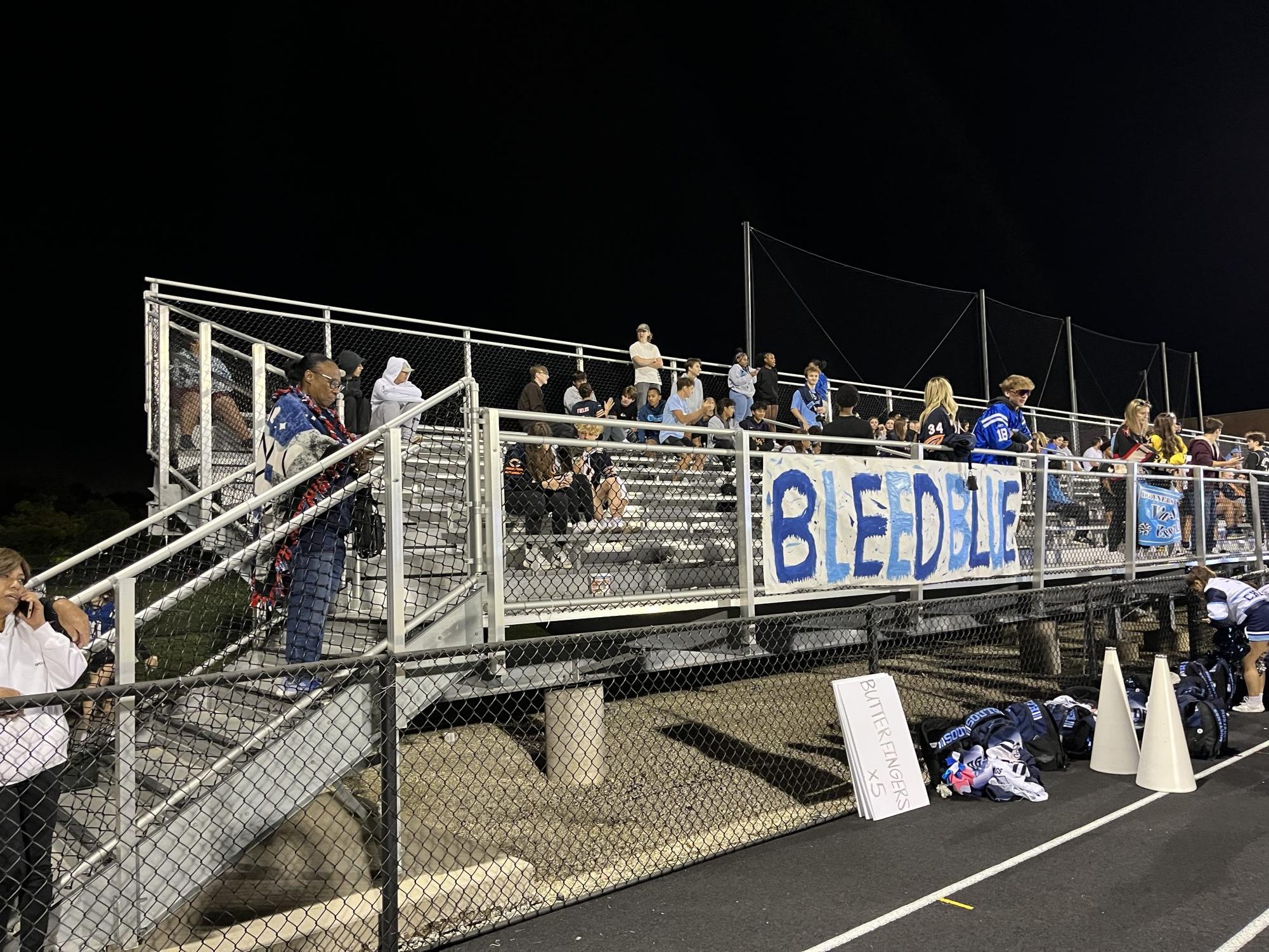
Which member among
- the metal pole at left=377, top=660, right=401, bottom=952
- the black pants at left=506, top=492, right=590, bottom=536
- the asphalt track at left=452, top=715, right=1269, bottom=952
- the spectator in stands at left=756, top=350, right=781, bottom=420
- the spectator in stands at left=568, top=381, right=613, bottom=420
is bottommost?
the asphalt track at left=452, top=715, right=1269, bottom=952

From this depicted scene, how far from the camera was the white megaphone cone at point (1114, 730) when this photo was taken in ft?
21.3

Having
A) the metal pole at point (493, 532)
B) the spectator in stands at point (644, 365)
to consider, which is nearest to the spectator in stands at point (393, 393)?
the metal pole at point (493, 532)

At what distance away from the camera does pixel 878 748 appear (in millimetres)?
5793

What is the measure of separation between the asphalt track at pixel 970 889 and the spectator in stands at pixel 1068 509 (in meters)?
3.50

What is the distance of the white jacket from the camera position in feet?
11.2

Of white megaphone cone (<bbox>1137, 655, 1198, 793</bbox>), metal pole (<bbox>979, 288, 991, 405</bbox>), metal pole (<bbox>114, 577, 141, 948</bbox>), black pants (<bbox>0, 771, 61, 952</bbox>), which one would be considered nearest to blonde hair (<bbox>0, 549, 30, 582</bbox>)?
metal pole (<bbox>114, 577, 141, 948</bbox>)

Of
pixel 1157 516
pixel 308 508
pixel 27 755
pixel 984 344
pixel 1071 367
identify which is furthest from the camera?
pixel 1071 367

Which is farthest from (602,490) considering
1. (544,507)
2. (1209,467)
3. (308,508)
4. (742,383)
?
(1209,467)

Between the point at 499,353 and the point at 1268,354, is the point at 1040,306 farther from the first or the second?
the point at 499,353

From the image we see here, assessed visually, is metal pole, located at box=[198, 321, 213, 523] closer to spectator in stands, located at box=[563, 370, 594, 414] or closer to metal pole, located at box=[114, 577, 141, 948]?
metal pole, located at box=[114, 577, 141, 948]

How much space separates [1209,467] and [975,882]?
8.03 metres

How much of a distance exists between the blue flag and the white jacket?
970 cm

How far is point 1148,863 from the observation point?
4.75 metres

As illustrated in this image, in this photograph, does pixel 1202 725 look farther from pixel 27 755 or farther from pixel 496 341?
pixel 496 341
